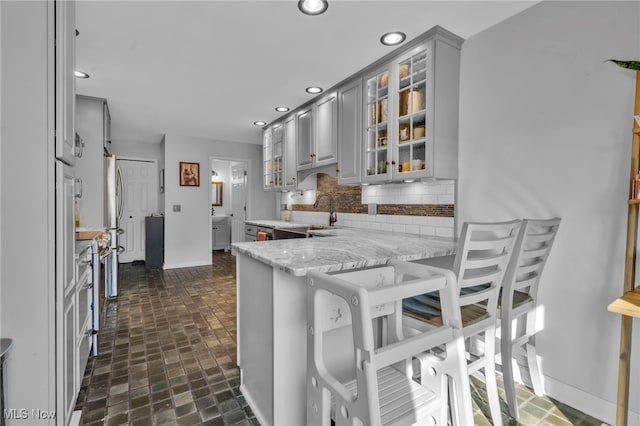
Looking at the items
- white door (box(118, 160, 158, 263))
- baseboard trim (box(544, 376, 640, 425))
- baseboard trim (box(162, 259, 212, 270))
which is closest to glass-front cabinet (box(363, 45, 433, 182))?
baseboard trim (box(544, 376, 640, 425))

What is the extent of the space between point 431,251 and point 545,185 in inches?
34.9

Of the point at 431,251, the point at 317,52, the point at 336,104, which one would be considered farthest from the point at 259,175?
the point at 431,251

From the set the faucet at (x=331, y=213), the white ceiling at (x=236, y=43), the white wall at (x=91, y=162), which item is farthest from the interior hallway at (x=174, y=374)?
the white ceiling at (x=236, y=43)

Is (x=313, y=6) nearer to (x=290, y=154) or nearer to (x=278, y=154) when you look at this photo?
(x=290, y=154)

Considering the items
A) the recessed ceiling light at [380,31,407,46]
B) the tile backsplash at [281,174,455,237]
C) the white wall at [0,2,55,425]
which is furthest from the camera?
the tile backsplash at [281,174,455,237]

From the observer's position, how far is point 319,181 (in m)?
4.41

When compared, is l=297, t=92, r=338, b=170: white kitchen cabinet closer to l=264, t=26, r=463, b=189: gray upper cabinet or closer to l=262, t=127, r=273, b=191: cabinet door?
l=264, t=26, r=463, b=189: gray upper cabinet

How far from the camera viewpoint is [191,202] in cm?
568

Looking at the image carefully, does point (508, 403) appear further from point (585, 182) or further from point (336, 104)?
point (336, 104)

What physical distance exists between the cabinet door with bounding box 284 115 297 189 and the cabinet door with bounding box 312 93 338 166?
0.59 meters

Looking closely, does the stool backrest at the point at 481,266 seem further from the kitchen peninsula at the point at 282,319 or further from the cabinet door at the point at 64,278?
the cabinet door at the point at 64,278

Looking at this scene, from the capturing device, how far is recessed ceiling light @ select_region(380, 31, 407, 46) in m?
2.25

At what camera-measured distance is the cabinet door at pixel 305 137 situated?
3.75 m

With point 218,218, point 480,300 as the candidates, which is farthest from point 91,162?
point 480,300
